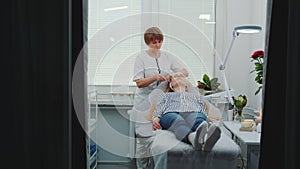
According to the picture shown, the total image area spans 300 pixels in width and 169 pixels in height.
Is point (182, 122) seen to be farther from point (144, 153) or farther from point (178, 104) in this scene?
point (144, 153)

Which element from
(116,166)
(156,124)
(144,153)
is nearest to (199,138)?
(156,124)

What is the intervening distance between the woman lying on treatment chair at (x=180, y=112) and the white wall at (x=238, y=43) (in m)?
0.60

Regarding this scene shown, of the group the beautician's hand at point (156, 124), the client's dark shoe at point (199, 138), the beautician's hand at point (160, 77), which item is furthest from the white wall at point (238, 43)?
the client's dark shoe at point (199, 138)

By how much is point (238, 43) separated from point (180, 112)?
3.20 feet

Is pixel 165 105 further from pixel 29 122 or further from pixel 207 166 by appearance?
pixel 29 122

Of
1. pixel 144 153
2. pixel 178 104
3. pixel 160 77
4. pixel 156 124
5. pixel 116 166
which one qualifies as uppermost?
pixel 160 77

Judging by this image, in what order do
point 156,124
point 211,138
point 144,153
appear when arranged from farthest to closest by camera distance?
1. point 144,153
2. point 156,124
3. point 211,138

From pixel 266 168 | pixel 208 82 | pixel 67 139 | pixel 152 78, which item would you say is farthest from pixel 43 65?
pixel 208 82

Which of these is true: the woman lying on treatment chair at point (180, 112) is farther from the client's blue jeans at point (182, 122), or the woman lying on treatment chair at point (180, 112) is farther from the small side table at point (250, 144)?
the small side table at point (250, 144)

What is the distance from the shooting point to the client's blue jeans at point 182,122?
179 cm

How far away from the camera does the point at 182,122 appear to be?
6.38ft

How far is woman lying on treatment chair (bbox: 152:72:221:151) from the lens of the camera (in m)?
1.80

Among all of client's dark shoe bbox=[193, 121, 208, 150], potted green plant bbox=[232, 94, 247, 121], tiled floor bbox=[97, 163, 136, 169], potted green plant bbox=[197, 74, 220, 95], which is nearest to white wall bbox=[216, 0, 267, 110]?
potted green plant bbox=[197, 74, 220, 95]

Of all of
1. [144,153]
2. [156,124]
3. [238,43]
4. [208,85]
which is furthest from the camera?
[238,43]
